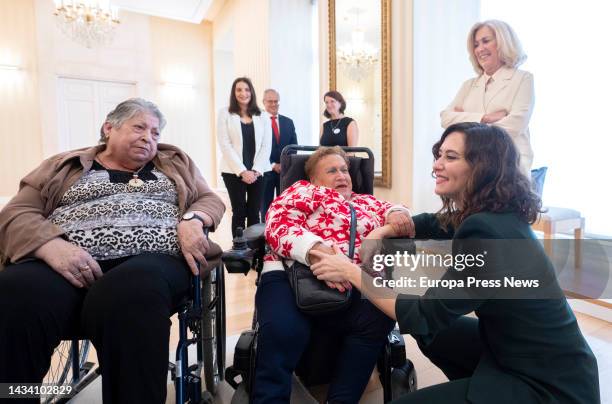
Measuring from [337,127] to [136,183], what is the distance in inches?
84.4

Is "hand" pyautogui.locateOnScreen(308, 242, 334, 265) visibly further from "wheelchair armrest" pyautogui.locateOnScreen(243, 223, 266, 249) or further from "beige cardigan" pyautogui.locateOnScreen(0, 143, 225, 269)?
"beige cardigan" pyautogui.locateOnScreen(0, 143, 225, 269)

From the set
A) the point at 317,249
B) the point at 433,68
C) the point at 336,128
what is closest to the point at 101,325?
the point at 317,249

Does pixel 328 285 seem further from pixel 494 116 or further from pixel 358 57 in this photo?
pixel 358 57

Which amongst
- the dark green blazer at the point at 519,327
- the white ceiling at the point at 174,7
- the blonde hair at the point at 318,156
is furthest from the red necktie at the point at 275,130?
the white ceiling at the point at 174,7

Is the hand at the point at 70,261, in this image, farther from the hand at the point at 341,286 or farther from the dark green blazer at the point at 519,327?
the dark green blazer at the point at 519,327

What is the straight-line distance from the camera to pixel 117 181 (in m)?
1.41

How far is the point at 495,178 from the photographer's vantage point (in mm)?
914

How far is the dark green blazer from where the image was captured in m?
0.78

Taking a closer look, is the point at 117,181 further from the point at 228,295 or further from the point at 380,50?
the point at 380,50

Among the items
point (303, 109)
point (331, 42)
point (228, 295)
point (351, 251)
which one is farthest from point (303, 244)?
point (303, 109)

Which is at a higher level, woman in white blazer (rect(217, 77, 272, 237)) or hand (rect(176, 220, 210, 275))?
woman in white blazer (rect(217, 77, 272, 237))

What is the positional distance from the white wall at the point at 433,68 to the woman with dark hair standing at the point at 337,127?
507 millimetres

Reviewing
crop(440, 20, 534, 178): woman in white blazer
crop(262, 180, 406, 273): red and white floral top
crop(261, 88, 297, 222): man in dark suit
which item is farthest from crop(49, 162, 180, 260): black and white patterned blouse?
crop(261, 88, 297, 222): man in dark suit

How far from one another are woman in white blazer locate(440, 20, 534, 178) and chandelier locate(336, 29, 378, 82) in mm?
1432
